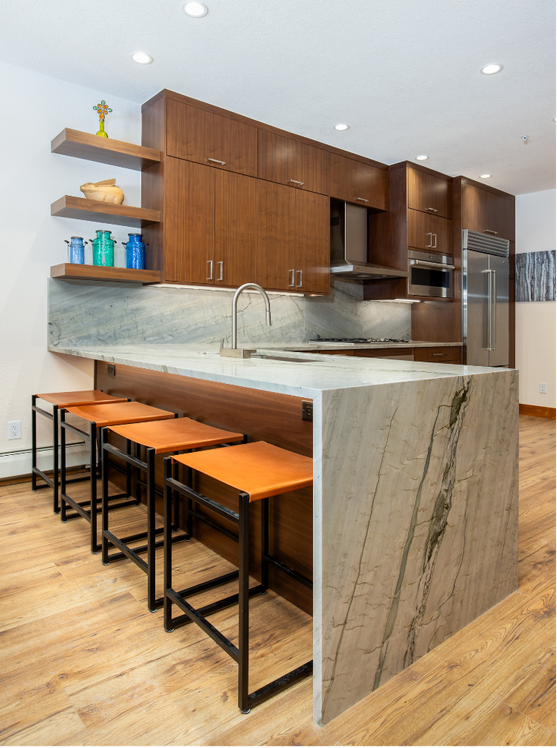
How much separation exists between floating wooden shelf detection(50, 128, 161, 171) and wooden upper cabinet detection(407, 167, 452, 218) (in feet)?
8.05

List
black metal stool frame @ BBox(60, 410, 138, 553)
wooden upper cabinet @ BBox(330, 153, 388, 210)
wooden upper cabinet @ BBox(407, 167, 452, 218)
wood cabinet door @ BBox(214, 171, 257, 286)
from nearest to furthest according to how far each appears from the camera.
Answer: black metal stool frame @ BBox(60, 410, 138, 553)
wood cabinet door @ BBox(214, 171, 257, 286)
wooden upper cabinet @ BBox(330, 153, 388, 210)
wooden upper cabinet @ BBox(407, 167, 452, 218)

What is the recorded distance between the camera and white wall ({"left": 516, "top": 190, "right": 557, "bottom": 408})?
17.9 feet

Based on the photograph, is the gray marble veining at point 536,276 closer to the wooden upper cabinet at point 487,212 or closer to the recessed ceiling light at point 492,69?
the wooden upper cabinet at point 487,212

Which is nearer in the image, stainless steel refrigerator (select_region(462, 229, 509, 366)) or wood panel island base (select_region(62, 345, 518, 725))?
wood panel island base (select_region(62, 345, 518, 725))

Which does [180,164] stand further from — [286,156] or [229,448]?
[229,448]

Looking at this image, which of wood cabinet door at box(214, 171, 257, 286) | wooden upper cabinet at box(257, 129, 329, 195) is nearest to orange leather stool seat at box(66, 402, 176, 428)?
wood cabinet door at box(214, 171, 257, 286)

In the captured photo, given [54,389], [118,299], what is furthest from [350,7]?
[54,389]

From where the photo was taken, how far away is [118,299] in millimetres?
3408

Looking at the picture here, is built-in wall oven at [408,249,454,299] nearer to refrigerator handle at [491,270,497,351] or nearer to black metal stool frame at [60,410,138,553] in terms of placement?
refrigerator handle at [491,270,497,351]

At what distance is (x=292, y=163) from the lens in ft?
12.7

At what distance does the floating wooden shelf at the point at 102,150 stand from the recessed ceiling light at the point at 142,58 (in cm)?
46

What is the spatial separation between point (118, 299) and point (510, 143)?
136 inches

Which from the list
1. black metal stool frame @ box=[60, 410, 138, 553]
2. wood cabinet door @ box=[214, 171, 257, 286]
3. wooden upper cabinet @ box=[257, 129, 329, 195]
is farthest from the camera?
wooden upper cabinet @ box=[257, 129, 329, 195]

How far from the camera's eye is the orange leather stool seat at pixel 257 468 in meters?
1.23
